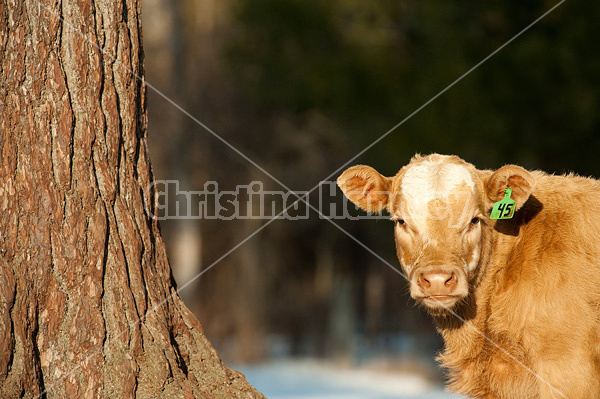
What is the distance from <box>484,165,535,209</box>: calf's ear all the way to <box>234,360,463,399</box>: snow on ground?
5.41 metres

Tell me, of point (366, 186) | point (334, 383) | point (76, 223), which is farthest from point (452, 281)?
point (334, 383)

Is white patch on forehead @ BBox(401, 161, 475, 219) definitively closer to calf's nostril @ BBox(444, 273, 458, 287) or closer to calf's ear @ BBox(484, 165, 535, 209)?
calf's ear @ BBox(484, 165, 535, 209)

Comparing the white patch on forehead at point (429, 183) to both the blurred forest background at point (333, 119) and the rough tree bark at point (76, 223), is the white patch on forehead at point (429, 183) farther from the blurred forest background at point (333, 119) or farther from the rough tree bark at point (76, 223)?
the rough tree bark at point (76, 223)

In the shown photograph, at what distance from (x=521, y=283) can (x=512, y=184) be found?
0.66m

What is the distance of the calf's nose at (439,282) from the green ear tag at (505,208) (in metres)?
0.66

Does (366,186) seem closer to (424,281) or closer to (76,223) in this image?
(424,281)

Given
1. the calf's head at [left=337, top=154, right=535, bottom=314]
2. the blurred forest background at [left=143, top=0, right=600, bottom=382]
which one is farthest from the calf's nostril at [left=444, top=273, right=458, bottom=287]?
the blurred forest background at [left=143, top=0, right=600, bottom=382]

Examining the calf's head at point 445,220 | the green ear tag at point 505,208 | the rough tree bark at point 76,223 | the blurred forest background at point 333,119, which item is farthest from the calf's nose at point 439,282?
the blurred forest background at point 333,119

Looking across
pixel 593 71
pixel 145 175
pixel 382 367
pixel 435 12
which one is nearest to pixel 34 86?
pixel 145 175

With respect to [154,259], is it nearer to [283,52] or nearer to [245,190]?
[283,52]

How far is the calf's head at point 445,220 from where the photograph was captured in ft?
15.3

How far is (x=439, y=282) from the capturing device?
4.61 meters

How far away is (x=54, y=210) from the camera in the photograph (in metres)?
3.87

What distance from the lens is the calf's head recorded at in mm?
4668
